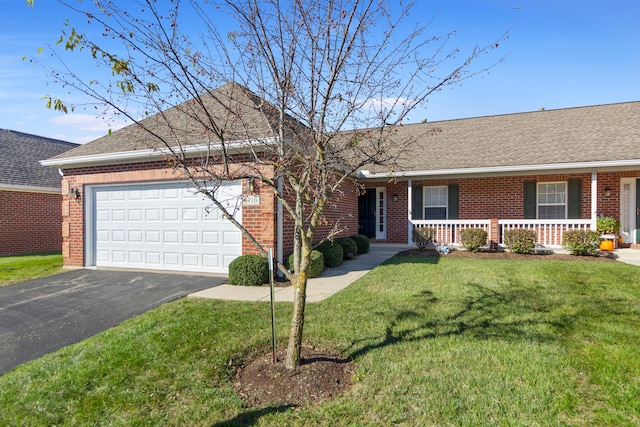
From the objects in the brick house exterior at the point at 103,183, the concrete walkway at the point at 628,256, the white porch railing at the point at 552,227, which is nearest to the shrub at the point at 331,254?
the brick house exterior at the point at 103,183

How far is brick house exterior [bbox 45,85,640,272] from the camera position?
9570 millimetres

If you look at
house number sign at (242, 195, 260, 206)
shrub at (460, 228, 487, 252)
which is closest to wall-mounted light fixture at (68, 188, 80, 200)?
house number sign at (242, 195, 260, 206)

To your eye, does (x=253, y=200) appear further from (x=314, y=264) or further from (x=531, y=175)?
(x=531, y=175)

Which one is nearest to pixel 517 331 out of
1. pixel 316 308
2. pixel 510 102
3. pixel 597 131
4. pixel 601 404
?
pixel 601 404

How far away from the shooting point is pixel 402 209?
14.8 m

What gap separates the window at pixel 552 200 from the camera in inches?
494

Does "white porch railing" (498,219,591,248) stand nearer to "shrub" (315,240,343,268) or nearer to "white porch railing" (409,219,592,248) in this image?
"white porch railing" (409,219,592,248)

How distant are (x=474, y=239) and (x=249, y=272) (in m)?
7.26

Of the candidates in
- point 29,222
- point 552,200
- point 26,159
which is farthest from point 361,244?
point 26,159

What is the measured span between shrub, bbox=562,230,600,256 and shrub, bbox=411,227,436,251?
3740mm

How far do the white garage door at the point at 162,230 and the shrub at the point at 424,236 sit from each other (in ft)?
21.0

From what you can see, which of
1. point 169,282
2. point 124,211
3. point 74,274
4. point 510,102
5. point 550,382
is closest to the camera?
point 550,382

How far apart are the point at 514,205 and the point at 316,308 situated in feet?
33.4

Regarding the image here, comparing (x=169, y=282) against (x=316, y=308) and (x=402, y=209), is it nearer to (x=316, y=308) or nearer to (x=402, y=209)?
(x=316, y=308)
